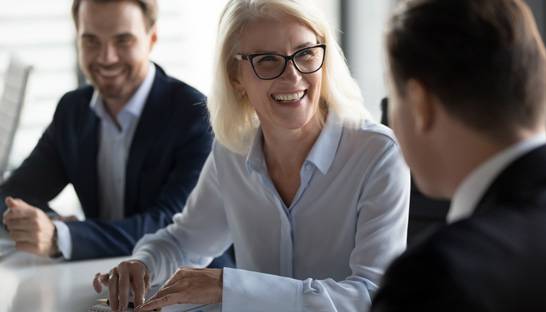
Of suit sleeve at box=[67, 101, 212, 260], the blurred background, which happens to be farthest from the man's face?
the blurred background

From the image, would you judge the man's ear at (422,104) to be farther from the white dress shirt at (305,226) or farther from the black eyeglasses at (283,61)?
the black eyeglasses at (283,61)

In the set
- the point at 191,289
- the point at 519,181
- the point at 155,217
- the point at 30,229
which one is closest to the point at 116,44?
the point at 155,217

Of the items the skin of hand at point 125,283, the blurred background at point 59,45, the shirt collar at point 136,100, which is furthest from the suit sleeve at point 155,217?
the blurred background at point 59,45

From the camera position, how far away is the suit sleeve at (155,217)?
2533 mm

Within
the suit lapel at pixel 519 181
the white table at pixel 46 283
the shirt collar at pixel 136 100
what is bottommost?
the white table at pixel 46 283

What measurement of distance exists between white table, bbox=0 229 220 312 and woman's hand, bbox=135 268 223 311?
0.03m

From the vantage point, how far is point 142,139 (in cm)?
288

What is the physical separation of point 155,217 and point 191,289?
91cm

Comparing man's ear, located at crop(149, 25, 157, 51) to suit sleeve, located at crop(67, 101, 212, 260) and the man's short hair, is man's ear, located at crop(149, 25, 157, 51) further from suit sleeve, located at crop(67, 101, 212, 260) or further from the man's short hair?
suit sleeve, located at crop(67, 101, 212, 260)

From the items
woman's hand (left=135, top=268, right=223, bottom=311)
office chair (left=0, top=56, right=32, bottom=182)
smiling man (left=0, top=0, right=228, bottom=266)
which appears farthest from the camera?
office chair (left=0, top=56, right=32, bottom=182)

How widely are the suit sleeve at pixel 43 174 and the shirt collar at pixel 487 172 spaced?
7.13ft

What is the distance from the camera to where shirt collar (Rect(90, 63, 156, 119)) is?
2957 millimetres

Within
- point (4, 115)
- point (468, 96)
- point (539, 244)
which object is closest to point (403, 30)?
point (468, 96)

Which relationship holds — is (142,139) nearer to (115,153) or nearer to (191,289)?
(115,153)
